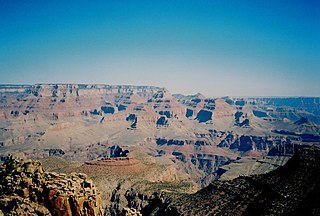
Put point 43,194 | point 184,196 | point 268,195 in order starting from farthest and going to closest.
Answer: point 184,196 → point 268,195 → point 43,194

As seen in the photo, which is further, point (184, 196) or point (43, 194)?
point (184, 196)

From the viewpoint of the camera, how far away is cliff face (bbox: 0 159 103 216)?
26.8 meters

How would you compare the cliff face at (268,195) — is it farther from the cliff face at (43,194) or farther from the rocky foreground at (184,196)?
the cliff face at (43,194)

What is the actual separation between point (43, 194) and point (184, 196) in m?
49.8

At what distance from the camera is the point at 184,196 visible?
75000 mm

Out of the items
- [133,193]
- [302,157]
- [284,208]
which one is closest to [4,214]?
[284,208]

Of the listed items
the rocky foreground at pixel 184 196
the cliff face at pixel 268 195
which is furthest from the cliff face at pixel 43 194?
the cliff face at pixel 268 195

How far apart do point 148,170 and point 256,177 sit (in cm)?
5955

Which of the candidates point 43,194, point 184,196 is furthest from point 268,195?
point 43,194

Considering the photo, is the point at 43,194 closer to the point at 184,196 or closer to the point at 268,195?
the point at 268,195

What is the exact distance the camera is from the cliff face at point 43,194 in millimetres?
26812

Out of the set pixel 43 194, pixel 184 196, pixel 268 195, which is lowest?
pixel 184 196

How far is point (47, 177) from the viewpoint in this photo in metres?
32.7

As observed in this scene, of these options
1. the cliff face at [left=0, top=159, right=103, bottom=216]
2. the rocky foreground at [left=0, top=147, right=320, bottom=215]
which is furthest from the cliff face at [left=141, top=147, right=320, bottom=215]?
the cliff face at [left=0, top=159, right=103, bottom=216]
